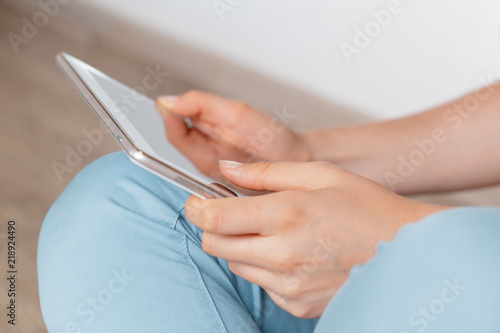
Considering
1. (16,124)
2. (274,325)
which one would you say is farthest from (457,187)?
(16,124)

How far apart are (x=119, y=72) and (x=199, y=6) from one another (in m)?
0.39

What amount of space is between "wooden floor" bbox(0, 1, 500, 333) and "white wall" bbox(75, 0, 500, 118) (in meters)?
0.23

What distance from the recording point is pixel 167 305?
1.61 ft

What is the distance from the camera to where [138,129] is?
599 mm

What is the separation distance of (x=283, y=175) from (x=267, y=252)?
0.27 ft

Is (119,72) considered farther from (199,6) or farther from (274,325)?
(274,325)

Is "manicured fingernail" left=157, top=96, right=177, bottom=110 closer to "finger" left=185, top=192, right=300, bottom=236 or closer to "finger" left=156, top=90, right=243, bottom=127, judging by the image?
"finger" left=156, top=90, right=243, bottom=127

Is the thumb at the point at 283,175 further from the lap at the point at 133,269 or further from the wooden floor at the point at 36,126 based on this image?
the wooden floor at the point at 36,126

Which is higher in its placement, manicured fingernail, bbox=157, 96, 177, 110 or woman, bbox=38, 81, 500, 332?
manicured fingernail, bbox=157, 96, 177, 110

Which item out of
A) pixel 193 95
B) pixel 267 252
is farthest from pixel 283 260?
pixel 193 95

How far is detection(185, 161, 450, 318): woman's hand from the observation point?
1.49 feet

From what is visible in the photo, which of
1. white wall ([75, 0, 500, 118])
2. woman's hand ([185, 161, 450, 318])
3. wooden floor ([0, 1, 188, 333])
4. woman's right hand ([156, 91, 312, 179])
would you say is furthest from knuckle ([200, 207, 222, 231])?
white wall ([75, 0, 500, 118])

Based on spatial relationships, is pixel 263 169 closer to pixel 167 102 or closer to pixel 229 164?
pixel 229 164

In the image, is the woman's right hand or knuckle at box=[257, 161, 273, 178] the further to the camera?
the woman's right hand
